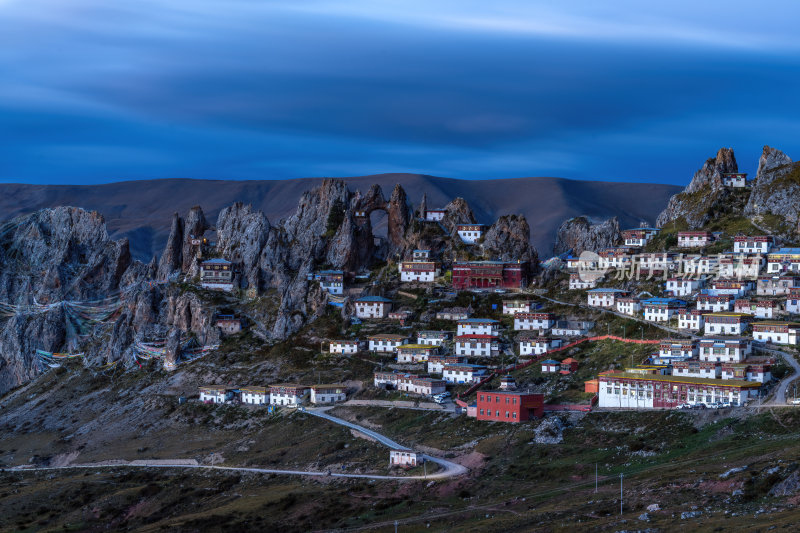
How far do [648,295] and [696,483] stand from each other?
81567 mm

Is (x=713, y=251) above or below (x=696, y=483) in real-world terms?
above

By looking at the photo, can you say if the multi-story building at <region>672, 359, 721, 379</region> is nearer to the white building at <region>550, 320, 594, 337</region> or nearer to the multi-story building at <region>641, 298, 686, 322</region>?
the multi-story building at <region>641, 298, 686, 322</region>

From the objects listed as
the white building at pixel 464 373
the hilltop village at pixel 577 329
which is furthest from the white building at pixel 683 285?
the white building at pixel 464 373

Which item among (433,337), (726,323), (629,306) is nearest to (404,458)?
(726,323)

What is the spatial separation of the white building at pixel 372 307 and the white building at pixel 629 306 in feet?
139

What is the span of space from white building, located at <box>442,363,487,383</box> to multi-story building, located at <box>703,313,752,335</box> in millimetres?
31537

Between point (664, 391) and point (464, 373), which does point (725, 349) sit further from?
point (464, 373)

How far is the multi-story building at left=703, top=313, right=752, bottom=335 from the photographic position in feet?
473

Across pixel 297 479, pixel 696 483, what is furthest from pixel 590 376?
pixel 696 483

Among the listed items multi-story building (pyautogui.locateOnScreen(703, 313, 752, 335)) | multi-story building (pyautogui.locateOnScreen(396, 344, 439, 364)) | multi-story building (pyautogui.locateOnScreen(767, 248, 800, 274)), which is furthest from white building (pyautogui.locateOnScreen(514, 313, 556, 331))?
multi-story building (pyautogui.locateOnScreen(767, 248, 800, 274))

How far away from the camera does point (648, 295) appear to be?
558ft

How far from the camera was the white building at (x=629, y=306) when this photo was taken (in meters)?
164

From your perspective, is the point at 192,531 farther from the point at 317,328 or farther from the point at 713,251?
the point at 713,251

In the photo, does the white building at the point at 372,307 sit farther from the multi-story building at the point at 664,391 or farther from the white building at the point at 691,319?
the multi-story building at the point at 664,391
